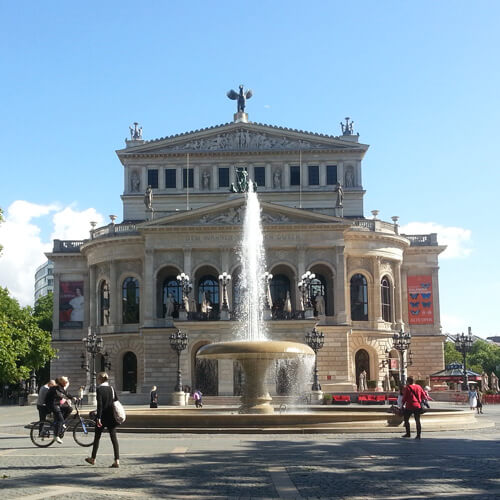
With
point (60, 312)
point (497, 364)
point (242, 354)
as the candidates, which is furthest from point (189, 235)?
point (497, 364)

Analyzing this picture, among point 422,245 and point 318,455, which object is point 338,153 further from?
point 318,455

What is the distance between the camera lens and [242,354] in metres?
25.6

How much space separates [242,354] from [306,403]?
2227 cm

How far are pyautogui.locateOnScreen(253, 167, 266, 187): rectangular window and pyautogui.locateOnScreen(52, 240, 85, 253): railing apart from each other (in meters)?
15.1

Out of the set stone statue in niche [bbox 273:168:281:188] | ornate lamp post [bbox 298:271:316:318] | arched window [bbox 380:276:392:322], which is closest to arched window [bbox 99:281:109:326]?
stone statue in niche [bbox 273:168:281:188]

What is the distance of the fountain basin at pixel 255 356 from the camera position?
25375 mm

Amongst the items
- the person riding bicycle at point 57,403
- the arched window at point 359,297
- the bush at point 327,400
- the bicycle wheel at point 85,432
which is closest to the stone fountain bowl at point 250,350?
the bicycle wheel at point 85,432

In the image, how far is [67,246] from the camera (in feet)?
222

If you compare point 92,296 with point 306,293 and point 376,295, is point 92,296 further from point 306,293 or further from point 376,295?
point 376,295

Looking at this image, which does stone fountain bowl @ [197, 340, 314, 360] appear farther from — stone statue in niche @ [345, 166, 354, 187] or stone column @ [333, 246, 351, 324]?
stone statue in niche @ [345, 166, 354, 187]

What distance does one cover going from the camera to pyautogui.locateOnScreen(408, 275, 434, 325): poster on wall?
6450 centimetres

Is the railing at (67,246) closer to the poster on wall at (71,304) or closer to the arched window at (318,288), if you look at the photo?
the poster on wall at (71,304)

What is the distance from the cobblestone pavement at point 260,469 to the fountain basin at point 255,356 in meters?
4.56

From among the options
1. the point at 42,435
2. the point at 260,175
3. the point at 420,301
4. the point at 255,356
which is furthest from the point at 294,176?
the point at 42,435
